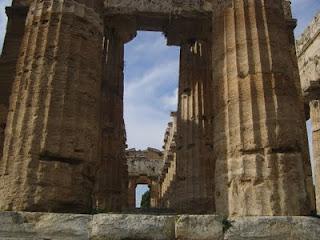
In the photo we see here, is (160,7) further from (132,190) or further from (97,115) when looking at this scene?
(132,190)

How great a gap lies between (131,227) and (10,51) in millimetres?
7653

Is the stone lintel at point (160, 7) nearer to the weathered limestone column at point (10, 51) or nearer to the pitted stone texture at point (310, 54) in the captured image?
the weathered limestone column at point (10, 51)

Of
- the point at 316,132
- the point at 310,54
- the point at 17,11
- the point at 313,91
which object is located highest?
the point at 310,54

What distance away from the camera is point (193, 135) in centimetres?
1539

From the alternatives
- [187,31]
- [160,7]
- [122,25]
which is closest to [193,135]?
[187,31]

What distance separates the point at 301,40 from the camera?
73.7 ft

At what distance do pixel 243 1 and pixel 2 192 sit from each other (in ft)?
17.6

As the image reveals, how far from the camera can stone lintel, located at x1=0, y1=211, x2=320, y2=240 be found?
6340 mm

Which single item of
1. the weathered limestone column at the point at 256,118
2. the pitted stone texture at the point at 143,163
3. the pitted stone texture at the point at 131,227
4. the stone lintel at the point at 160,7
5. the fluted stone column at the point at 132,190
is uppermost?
the stone lintel at the point at 160,7

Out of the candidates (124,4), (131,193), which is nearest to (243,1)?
(124,4)

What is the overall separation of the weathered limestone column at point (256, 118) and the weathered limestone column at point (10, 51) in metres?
5.53

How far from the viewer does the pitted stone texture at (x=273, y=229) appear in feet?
20.8

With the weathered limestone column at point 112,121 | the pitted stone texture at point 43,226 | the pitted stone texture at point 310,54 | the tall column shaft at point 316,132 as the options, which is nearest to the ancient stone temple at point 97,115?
the pitted stone texture at point 43,226

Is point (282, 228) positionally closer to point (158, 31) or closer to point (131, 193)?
point (158, 31)
